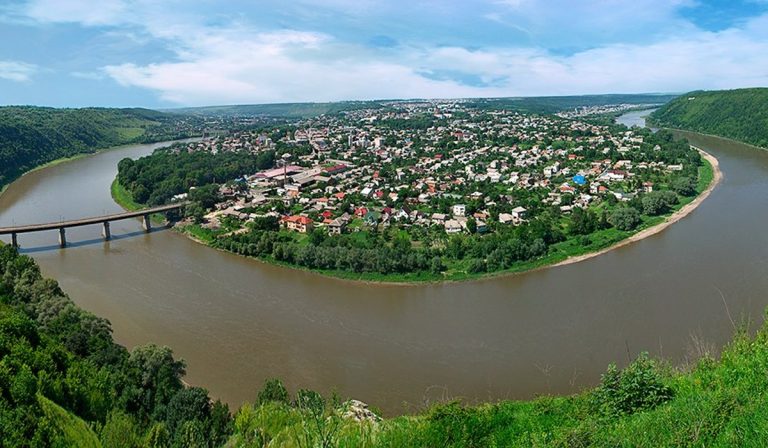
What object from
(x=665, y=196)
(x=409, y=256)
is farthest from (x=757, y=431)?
(x=665, y=196)

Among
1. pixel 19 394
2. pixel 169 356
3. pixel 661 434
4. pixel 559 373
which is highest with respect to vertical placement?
pixel 661 434

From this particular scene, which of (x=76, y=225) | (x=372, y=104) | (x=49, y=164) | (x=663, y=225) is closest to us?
(x=663, y=225)

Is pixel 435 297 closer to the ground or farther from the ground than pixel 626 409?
closer to the ground

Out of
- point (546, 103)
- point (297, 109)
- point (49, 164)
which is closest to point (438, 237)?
point (49, 164)

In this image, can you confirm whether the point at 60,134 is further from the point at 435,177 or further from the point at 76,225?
the point at 435,177

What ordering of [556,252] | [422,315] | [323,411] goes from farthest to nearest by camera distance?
1. [556,252]
2. [422,315]
3. [323,411]

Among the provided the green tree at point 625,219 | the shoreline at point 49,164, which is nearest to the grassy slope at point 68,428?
the green tree at point 625,219

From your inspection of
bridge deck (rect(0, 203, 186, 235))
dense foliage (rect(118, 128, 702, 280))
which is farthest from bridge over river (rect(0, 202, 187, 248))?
dense foliage (rect(118, 128, 702, 280))

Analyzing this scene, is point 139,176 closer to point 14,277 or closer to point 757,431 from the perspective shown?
point 14,277
